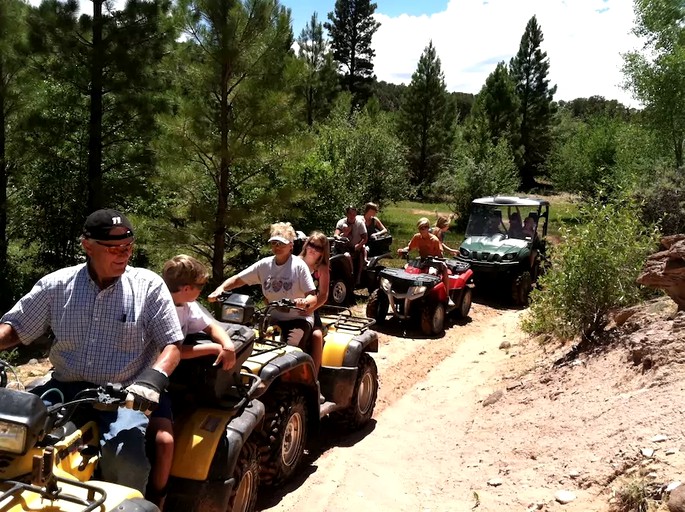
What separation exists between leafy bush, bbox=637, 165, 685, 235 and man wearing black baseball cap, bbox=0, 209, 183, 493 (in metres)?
10.6

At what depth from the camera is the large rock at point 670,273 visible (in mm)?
6234

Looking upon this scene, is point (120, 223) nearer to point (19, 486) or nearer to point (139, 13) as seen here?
point (19, 486)

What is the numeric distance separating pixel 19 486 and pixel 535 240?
11826mm

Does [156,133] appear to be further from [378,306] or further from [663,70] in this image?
[663,70]

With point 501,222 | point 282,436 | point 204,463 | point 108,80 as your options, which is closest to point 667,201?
point 501,222

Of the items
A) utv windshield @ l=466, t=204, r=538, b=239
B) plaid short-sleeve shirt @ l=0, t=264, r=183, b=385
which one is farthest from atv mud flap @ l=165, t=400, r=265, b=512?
utv windshield @ l=466, t=204, r=538, b=239

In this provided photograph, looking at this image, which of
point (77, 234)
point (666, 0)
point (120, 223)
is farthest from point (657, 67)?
point (120, 223)

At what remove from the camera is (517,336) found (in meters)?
9.65

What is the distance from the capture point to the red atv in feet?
31.4

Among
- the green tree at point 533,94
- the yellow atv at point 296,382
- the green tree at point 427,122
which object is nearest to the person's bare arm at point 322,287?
the yellow atv at point 296,382

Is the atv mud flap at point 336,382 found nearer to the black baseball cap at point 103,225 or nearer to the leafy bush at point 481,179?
the black baseball cap at point 103,225

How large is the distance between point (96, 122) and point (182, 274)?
918 cm

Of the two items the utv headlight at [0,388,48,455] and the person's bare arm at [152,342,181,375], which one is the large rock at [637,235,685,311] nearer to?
the person's bare arm at [152,342,181,375]

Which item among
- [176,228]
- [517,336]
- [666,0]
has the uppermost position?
[666,0]
